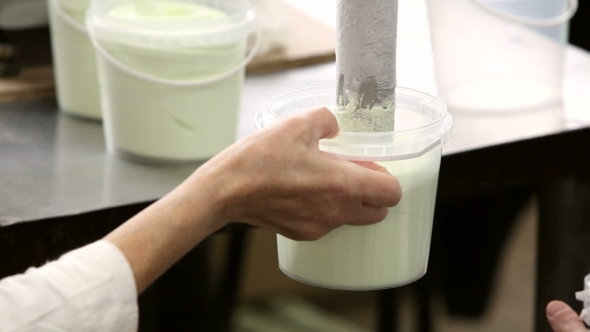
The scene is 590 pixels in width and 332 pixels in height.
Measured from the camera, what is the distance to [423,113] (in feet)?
2.85

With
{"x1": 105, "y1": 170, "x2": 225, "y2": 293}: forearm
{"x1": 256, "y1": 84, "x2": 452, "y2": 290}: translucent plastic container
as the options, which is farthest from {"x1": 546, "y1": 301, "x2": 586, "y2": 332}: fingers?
{"x1": 105, "y1": 170, "x2": 225, "y2": 293}: forearm

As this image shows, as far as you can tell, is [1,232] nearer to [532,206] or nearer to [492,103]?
Result: [492,103]

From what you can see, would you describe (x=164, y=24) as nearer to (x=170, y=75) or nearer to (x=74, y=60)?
(x=170, y=75)

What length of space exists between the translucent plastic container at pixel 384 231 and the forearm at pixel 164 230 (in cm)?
11

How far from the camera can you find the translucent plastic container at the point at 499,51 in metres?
1.32

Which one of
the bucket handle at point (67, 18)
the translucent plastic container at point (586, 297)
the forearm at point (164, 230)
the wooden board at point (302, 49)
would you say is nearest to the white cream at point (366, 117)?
the forearm at point (164, 230)

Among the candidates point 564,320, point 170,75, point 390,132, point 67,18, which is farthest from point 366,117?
point 67,18

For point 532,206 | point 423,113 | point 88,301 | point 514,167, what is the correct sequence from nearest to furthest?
1. point 88,301
2. point 423,113
3. point 514,167
4. point 532,206

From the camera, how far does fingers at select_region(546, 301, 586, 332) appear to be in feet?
2.98

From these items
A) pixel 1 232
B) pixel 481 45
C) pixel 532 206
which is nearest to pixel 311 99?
pixel 1 232

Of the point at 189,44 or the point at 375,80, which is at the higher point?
the point at 375,80

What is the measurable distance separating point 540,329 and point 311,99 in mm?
914

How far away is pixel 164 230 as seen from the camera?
736 mm

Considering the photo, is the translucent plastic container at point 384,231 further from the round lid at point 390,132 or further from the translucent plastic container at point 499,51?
the translucent plastic container at point 499,51
